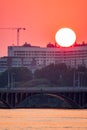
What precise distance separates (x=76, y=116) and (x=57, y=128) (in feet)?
74.4

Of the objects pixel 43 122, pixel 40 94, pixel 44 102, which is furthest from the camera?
pixel 44 102

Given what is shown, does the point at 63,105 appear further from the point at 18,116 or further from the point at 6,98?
the point at 18,116

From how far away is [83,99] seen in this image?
487 ft

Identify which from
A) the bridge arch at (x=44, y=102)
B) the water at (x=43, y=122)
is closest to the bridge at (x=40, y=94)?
the bridge arch at (x=44, y=102)

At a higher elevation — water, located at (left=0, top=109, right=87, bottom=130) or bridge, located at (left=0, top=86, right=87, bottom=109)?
bridge, located at (left=0, top=86, right=87, bottom=109)

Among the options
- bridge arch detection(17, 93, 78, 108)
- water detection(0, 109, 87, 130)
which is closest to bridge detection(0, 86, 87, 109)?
bridge arch detection(17, 93, 78, 108)

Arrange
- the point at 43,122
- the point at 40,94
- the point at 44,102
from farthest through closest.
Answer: the point at 44,102, the point at 40,94, the point at 43,122

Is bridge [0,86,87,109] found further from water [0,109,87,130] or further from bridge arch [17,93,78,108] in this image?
water [0,109,87,130]

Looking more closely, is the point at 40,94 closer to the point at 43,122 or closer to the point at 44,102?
the point at 44,102

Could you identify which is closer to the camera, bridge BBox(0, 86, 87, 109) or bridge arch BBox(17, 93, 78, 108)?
bridge BBox(0, 86, 87, 109)

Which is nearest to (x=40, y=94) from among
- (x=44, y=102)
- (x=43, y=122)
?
(x=44, y=102)

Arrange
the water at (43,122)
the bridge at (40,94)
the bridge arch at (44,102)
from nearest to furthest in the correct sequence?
the water at (43,122)
the bridge at (40,94)
the bridge arch at (44,102)

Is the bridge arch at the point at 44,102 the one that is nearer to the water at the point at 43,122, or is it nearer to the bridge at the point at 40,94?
the bridge at the point at 40,94

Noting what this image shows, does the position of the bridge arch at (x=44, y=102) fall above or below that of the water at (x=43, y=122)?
above
